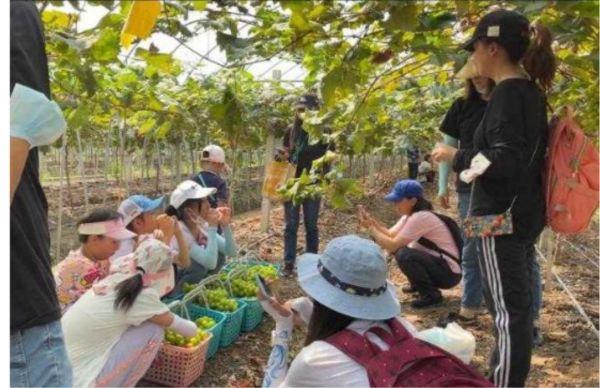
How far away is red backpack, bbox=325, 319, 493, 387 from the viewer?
1379mm

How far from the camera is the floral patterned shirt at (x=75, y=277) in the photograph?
9.94ft

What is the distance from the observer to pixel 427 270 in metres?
4.46

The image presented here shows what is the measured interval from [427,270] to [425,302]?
318mm

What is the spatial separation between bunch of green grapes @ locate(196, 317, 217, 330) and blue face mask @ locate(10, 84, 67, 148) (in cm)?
254

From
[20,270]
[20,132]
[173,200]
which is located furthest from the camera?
[173,200]

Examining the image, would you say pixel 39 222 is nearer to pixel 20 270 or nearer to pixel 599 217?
pixel 20 270

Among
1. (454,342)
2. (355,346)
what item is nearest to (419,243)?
(454,342)

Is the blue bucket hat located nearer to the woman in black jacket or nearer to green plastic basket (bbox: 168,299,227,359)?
the woman in black jacket

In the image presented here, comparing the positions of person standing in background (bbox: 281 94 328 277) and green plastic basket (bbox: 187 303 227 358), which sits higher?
person standing in background (bbox: 281 94 328 277)

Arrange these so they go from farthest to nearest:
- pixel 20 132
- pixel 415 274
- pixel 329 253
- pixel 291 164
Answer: pixel 291 164 < pixel 415 274 < pixel 329 253 < pixel 20 132

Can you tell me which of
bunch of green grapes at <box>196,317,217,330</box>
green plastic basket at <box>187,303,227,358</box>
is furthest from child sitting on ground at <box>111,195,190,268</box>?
bunch of green grapes at <box>196,317,217,330</box>

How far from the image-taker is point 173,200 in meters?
4.08

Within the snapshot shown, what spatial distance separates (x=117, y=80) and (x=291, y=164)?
2068 mm

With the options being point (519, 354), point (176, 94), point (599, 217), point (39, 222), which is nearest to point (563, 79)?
point (519, 354)
